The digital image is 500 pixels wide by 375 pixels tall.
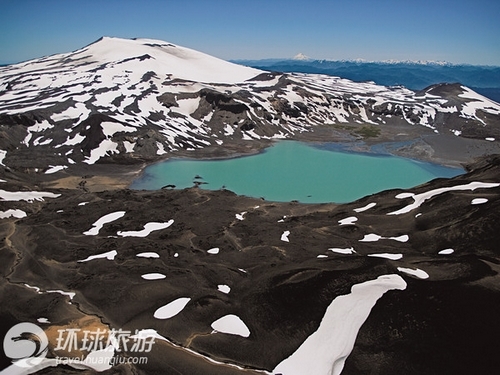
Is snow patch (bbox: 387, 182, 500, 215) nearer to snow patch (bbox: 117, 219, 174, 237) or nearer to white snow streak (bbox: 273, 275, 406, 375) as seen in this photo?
white snow streak (bbox: 273, 275, 406, 375)

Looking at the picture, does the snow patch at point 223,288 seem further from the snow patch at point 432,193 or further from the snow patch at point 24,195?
the snow patch at point 24,195

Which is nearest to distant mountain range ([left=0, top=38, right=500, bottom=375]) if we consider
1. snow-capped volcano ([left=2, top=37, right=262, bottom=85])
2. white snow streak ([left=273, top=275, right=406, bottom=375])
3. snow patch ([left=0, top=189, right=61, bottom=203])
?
white snow streak ([left=273, top=275, right=406, bottom=375])

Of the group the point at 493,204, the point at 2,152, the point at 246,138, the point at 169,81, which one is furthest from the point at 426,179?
the point at 169,81

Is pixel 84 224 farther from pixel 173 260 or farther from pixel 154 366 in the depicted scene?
pixel 154 366

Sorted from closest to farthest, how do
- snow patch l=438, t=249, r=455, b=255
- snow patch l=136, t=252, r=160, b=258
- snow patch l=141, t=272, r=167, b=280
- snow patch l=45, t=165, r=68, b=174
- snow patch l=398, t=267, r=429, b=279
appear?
snow patch l=398, t=267, r=429, b=279
snow patch l=141, t=272, r=167, b=280
snow patch l=438, t=249, r=455, b=255
snow patch l=136, t=252, r=160, b=258
snow patch l=45, t=165, r=68, b=174

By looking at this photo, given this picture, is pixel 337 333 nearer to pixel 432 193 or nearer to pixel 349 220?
pixel 349 220

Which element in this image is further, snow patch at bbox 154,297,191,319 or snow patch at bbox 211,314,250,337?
snow patch at bbox 154,297,191,319

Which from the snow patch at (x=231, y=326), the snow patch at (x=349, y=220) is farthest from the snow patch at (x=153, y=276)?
the snow patch at (x=349, y=220)

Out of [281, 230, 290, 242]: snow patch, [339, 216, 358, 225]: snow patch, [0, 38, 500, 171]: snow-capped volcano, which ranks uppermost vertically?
[0, 38, 500, 171]: snow-capped volcano
